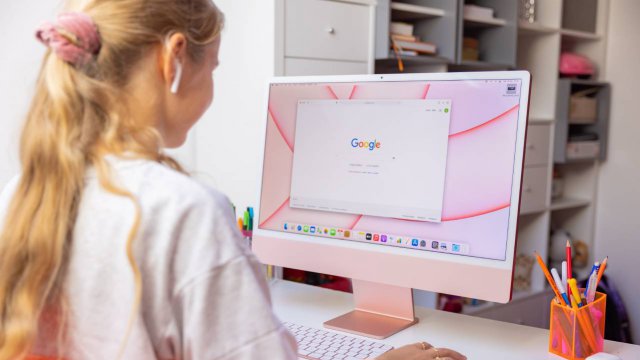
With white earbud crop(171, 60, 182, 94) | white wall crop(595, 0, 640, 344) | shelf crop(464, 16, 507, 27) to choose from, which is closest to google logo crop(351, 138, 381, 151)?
white earbud crop(171, 60, 182, 94)

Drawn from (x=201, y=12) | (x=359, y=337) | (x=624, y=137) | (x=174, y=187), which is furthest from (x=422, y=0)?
(x=174, y=187)

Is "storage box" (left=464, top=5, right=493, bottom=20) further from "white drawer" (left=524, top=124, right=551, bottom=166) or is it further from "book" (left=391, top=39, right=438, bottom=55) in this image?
"white drawer" (left=524, top=124, right=551, bottom=166)

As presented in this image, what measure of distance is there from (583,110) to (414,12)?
46.8 inches

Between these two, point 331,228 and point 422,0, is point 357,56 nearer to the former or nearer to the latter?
point 422,0

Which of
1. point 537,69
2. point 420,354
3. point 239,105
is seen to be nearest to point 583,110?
point 537,69

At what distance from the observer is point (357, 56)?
201 centimetres

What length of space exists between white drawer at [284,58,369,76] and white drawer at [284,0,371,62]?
1 cm

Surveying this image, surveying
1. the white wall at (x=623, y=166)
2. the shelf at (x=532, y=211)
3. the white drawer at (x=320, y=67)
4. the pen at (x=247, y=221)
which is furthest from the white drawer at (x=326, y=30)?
the white wall at (x=623, y=166)

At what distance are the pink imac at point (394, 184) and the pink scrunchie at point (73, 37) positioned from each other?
1.97 feet

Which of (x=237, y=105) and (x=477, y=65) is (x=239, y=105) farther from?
(x=477, y=65)

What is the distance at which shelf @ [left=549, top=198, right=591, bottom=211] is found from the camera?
2.96m

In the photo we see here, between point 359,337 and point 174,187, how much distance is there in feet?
1.98

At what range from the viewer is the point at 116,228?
2.15 ft

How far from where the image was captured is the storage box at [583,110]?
2.96 metres
